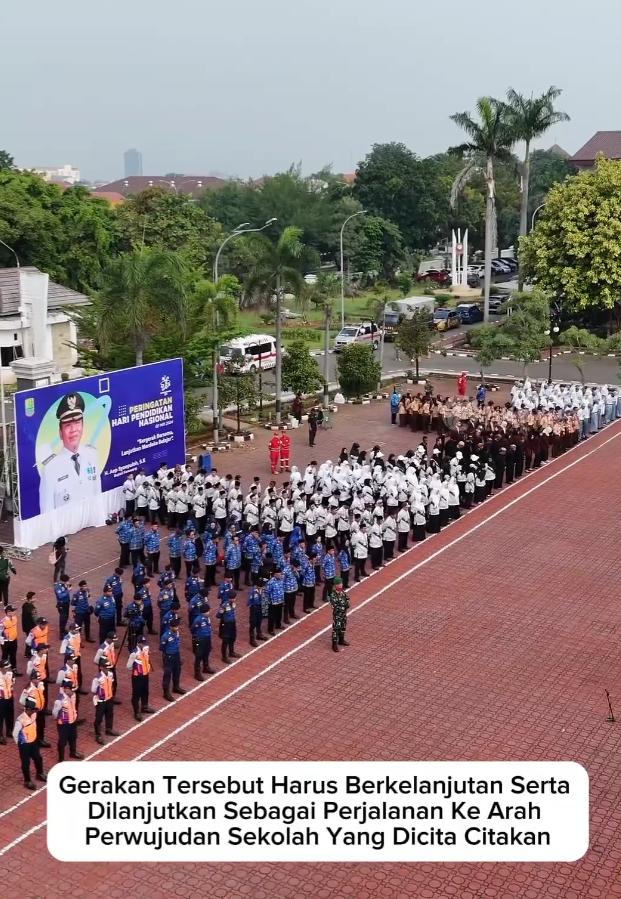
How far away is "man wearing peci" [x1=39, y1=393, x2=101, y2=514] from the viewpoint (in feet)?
57.6

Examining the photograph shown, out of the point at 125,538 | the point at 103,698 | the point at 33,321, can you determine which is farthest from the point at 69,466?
the point at 33,321

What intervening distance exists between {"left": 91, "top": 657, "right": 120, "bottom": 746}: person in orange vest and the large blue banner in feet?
20.8

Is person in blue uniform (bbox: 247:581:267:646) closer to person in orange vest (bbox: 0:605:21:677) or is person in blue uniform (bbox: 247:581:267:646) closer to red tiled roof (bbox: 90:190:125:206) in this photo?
person in orange vest (bbox: 0:605:21:677)

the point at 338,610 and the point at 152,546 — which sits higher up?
the point at 152,546

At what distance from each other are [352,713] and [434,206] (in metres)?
50.3

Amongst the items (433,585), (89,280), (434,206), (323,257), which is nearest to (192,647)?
(433,585)

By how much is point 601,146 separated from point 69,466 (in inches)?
2119

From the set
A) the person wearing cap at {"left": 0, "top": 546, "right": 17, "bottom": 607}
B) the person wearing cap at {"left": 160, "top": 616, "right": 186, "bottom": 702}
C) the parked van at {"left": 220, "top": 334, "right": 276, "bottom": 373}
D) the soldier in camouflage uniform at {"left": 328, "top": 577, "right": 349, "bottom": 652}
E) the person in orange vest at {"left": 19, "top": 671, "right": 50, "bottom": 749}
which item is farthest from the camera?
the parked van at {"left": 220, "top": 334, "right": 276, "bottom": 373}

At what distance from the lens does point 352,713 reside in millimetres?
12047

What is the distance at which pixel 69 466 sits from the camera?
17.9 metres

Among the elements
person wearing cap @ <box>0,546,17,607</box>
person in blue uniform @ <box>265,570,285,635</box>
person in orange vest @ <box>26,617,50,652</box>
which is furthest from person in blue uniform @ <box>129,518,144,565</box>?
person in orange vest @ <box>26,617,50,652</box>

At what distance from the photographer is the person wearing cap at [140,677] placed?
11.7m

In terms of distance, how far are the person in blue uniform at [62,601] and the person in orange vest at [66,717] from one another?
307 centimetres

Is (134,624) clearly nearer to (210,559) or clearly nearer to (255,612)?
(255,612)
